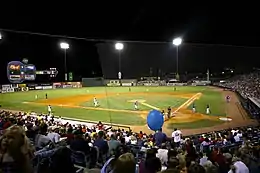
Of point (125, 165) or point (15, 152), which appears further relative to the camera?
point (125, 165)

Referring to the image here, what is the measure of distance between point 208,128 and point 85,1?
1374 centimetres

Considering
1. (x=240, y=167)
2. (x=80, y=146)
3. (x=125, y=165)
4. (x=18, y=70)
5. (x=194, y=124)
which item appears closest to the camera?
(x=125, y=165)

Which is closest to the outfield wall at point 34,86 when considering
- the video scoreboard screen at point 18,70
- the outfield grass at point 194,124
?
the video scoreboard screen at point 18,70

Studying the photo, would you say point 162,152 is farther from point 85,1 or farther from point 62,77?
point 62,77

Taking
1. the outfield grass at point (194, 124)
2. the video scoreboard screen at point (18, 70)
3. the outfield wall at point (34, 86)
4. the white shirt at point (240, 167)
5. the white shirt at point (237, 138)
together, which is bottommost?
the outfield grass at point (194, 124)

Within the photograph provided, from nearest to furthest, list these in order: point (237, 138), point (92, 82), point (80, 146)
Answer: point (80, 146) → point (237, 138) → point (92, 82)

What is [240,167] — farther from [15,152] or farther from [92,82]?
[92,82]

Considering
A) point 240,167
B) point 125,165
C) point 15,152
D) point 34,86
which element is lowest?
point 240,167

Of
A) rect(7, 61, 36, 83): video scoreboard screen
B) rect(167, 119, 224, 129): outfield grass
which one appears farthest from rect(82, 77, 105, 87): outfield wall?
rect(167, 119, 224, 129): outfield grass

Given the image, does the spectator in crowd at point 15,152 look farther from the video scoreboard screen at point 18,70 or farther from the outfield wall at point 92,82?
the outfield wall at point 92,82

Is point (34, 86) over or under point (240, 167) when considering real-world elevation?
over

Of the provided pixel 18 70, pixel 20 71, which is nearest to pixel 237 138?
pixel 18 70

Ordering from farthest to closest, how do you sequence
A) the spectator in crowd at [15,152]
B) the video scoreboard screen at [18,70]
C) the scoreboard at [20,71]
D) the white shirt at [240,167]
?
the scoreboard at [20,71], the video scoreboard screen at [18,70], the white shirt at [240,167], the spectator in crowd at [15,152]

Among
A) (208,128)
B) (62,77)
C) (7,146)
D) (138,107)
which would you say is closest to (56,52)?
(62,77)
